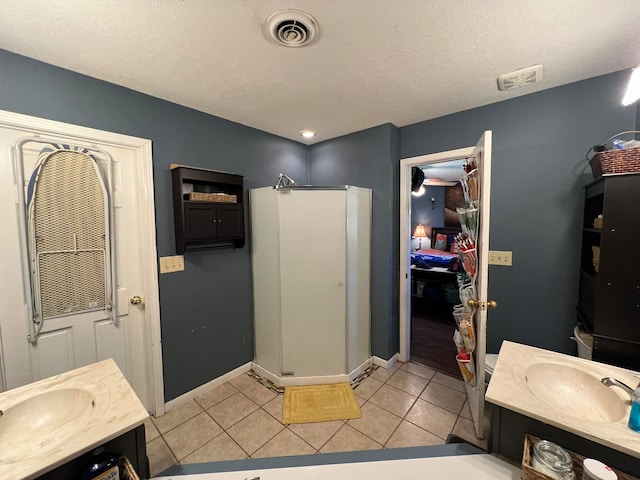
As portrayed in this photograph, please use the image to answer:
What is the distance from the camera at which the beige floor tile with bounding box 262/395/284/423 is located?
197cm

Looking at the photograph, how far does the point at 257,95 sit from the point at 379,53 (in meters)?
0.93

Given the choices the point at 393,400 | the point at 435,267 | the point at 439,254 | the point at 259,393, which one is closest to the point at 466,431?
the point at 393,400

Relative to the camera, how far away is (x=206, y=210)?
2.05 meters

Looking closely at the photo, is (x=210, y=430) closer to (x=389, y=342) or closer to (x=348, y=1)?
(x=389, y=342)

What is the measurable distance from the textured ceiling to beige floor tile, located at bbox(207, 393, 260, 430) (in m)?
2.47

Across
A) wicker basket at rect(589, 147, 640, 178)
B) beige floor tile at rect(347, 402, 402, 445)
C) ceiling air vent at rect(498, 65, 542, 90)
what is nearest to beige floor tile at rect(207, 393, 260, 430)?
beige floor tile at rect(347, 402, 402, 445)

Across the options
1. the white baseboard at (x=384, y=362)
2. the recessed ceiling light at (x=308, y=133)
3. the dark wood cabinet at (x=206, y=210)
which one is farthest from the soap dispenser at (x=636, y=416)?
the recessed ceiling light at (x=308, y=133)

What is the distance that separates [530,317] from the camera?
2.00 meters

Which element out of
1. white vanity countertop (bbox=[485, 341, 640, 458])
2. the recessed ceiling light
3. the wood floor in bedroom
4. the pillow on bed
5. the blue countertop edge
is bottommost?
the wood floor in bedroom

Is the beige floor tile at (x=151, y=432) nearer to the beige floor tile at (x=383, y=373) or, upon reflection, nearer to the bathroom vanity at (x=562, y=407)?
the beige floor tile at (x=383, y=373)

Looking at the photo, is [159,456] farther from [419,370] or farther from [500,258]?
[500,258]

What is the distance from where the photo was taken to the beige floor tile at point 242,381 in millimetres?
2348

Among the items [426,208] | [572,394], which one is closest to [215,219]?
[572,394]

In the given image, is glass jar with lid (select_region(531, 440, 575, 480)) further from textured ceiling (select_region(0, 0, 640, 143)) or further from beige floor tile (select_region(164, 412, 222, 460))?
beige floor tile (select_region(164, 412, 222, 460))
